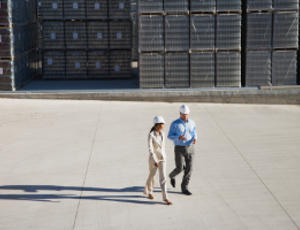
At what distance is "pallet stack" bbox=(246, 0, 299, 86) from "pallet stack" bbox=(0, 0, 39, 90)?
760 cm

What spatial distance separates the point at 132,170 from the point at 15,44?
9603mm

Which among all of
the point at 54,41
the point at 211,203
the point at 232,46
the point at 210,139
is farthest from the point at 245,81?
the point at 211,203

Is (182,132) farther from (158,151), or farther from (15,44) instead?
(15,44)

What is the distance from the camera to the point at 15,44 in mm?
18391

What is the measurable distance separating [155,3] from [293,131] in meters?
6.24

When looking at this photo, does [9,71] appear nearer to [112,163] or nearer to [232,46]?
[232,46]

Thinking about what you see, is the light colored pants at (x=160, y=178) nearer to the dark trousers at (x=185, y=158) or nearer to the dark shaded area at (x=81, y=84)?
the dark trousers at (x=185, y=158)

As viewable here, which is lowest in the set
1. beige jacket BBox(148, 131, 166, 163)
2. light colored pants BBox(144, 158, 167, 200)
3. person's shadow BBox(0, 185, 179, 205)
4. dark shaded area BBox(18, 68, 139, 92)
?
person's shadow BBox(0, 185, 179, 205)

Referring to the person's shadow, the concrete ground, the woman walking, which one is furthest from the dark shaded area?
the woman walking

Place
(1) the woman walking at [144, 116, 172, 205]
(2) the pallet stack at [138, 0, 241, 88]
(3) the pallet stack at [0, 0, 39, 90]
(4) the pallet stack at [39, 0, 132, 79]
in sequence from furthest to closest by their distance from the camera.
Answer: (4) the pallet stack at [39, 0, 132, 79], (3) the pallet stack at [0, 0, 39, 90], (2) the pallet stack at [138, 0, 241, 88], (1) the woman walking at [144, 116, 172, 205]

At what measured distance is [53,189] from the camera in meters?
9.33

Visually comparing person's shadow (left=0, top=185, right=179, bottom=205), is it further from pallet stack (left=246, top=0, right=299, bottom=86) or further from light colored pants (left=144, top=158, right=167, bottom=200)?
pallet stack (left=246, top=0, right=299, bottom=86)

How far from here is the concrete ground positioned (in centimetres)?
798

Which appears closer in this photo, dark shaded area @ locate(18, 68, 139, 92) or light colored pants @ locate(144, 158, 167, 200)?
light colored pants @ locate(144, 158, 167, 200)
